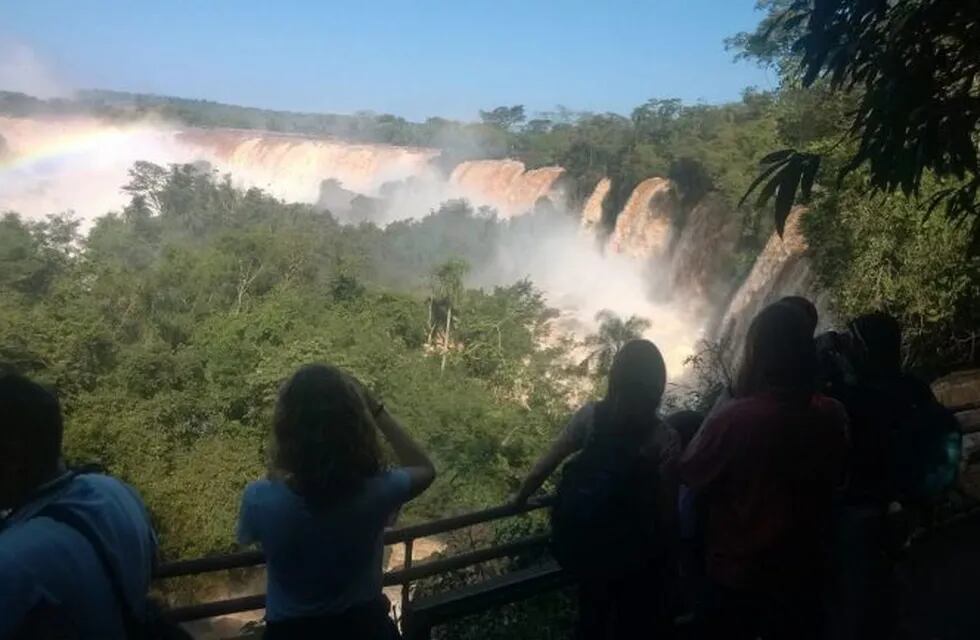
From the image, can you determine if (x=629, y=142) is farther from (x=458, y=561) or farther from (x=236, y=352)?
(x=458, y=561)

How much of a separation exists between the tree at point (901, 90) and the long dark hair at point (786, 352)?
29 centimetres

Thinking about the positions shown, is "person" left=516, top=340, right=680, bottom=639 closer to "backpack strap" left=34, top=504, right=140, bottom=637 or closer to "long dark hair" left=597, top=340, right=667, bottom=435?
"long dark hair" left=597, top=340, right=667, bottom=435

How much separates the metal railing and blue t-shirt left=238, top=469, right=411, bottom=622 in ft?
0.75

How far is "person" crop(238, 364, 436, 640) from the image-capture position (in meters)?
1.83

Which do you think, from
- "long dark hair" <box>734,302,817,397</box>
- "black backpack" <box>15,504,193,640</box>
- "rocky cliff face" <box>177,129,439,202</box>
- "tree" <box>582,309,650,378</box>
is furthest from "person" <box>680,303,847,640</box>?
"rocky cliff face" <box>177,129,439,202</box>

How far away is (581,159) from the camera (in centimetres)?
4119

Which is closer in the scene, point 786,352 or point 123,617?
point 123,617

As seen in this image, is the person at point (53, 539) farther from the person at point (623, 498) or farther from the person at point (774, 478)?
the person at point (774, 478)

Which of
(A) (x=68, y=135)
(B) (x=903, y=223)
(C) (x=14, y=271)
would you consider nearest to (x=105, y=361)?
(C) (x=14, y=271)

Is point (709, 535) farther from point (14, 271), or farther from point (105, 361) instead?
point (14, 271)

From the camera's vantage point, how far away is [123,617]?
1545 mm

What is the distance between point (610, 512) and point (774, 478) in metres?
0.41

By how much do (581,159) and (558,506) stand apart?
40.0 m

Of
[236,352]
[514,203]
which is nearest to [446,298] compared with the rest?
[236,352]
